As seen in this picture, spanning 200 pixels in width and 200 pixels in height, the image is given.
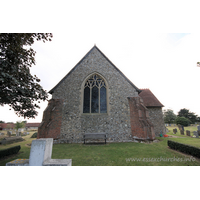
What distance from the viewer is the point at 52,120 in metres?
10.2

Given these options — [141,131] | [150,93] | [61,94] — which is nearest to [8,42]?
[61,94]

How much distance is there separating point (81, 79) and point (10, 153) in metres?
8.52

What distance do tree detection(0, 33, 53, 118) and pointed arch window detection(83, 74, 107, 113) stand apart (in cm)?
534

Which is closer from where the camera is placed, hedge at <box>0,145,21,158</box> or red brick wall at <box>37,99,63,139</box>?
hedge at <box>0,145,21,158</box>

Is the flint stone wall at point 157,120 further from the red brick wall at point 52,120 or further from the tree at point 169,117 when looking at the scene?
the tree at point 169,117

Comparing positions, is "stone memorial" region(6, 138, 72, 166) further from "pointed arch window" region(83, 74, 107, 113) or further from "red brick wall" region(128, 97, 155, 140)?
"red brick wall" region(128, 97, 155, 140)

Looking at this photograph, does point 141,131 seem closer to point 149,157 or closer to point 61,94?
point 149,157

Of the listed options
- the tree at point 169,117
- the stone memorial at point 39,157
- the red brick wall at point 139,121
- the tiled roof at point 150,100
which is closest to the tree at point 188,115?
the tree at point 169,117

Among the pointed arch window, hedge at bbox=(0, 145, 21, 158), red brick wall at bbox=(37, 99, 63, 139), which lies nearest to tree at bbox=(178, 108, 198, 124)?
the pointed arch window

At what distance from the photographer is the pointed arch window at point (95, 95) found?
10.9 meters

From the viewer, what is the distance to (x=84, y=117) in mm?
10375

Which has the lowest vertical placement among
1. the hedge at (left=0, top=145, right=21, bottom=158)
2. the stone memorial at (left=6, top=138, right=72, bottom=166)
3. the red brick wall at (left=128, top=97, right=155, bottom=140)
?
the hedge at (left=0, top=145, right=21, bottom=158)

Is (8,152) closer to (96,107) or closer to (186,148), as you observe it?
(96,107)

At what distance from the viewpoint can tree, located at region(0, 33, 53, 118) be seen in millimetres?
4512
